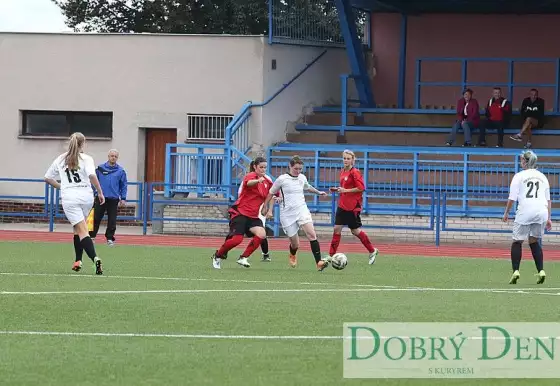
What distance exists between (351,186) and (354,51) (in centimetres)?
1492

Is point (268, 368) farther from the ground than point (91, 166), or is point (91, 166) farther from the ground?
point (91, 166)

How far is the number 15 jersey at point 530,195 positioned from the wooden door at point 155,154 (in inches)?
735

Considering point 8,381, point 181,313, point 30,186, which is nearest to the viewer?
point 8,381

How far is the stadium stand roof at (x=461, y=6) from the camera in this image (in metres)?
37.4

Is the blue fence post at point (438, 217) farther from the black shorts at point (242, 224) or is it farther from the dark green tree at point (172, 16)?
the dark green tree at point (172, 16)

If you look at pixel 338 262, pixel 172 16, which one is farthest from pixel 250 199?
pixel 172 16

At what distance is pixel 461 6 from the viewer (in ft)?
126

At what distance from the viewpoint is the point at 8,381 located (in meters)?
9.38

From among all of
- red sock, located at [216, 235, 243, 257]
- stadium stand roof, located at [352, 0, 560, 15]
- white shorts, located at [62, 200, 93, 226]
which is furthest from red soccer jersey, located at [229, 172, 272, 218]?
stadium stand roof, located at [352, 0, 560, 15]

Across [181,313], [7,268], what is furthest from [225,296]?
[7,268]

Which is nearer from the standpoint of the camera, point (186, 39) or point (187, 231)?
point (187, 231)

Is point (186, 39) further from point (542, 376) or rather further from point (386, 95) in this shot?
point (542, 376)

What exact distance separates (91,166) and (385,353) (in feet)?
27.8

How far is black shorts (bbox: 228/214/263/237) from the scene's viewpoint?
66.5 ft
